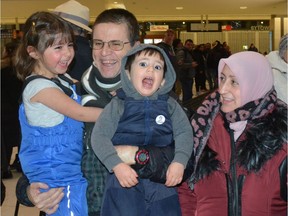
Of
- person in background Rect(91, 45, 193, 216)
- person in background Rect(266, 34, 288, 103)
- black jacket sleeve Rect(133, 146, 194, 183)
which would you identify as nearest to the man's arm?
person in background Rect(91, 45, 193, 216)

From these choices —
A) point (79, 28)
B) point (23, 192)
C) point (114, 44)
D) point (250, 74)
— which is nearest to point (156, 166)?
point (250, 74)

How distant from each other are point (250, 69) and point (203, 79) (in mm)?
14052

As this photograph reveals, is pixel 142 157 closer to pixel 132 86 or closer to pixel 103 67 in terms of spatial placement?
pixel 132 86

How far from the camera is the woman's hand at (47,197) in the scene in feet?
5.58

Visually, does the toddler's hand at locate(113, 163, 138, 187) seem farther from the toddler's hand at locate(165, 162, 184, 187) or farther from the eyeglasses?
the eyeglasses

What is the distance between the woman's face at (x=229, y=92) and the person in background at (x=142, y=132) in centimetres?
17

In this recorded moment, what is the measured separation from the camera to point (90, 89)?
5.64ft

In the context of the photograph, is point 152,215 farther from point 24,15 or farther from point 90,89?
point 24,15

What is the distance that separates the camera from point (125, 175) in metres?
1.44

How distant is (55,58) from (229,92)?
77 centimetres

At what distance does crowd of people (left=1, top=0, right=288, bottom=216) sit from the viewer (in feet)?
4.83

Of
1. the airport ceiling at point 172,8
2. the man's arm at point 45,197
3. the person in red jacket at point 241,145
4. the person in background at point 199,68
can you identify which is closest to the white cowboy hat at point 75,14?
the man's arm at point 45,197

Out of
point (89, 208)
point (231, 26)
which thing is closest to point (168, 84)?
point (89, 208)

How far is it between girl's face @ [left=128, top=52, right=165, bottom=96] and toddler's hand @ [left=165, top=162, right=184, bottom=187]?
0.98 ft
